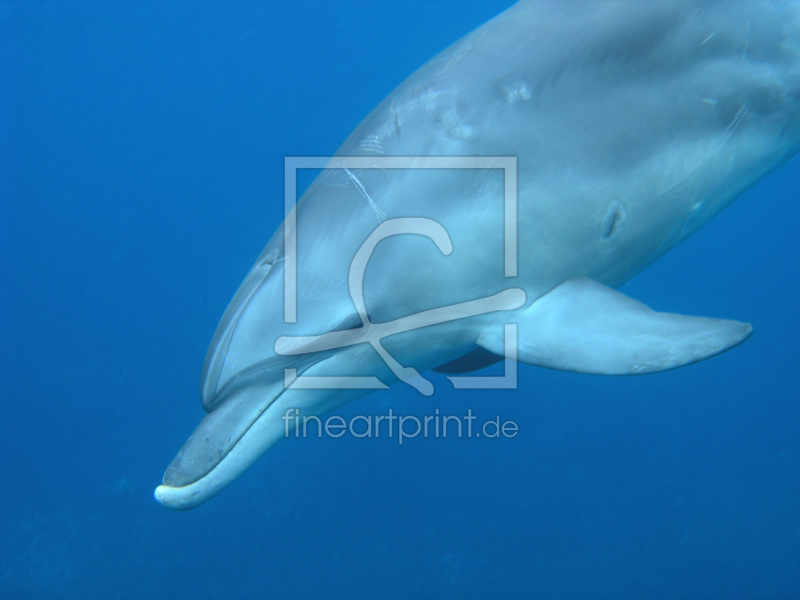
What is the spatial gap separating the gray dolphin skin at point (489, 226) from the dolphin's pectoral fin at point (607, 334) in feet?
0.04

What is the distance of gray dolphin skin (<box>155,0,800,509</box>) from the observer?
391 cm

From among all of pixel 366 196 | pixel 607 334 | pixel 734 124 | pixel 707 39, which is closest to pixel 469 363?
pixel 607 334

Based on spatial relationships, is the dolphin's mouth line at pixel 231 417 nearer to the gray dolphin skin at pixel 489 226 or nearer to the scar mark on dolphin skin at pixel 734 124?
the gray dolphin skin at pixel 489 226

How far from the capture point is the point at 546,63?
4.22 meters

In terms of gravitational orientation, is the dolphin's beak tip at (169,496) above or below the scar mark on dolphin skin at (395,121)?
below

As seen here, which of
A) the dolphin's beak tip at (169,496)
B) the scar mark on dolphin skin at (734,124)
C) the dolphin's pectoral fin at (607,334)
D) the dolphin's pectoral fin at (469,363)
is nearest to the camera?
the dolphin's beak tip at (169,496)

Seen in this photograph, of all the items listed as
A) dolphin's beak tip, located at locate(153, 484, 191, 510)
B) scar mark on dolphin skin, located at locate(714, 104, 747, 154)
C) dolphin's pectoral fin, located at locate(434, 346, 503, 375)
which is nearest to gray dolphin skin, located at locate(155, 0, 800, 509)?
dolphin's beak tip, located at locate(153, 484, 191, 510)

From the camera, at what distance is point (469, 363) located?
5.42 metres

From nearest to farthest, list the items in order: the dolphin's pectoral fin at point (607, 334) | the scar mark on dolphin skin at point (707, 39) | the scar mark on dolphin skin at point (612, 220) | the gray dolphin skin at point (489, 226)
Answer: the dolphin's pectoral fin at point (607, 334) → the gray dolphin skin at point (489, 226) → the scar mark on dolphin skin at point (612, 220) → the scar mark on dolphin skin at point (707, 39)

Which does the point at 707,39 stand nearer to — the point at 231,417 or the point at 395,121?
the point at 395,121

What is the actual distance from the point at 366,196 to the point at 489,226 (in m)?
0.83

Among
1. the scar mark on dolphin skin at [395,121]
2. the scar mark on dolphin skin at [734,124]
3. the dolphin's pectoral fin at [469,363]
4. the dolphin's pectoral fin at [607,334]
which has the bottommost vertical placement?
the dolphin's pectoral fin at [607,334]

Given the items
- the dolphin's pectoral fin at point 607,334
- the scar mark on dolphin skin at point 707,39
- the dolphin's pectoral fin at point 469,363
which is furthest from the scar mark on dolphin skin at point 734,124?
the dolphin's pectoral fin at point 469,363

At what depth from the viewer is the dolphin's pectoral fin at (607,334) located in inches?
149
